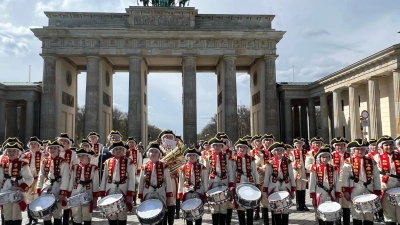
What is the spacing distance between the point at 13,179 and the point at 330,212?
762 cm

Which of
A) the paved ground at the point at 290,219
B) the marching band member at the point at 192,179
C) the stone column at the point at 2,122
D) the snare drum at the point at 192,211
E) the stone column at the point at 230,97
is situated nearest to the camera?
the snare drum at the point at 192,211

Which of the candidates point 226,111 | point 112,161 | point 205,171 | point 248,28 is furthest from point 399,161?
point 248,28

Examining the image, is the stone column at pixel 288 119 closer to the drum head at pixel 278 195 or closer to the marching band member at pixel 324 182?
the marching band member at pixel 324 182

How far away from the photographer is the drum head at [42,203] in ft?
24.9

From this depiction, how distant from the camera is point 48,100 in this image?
39.6m

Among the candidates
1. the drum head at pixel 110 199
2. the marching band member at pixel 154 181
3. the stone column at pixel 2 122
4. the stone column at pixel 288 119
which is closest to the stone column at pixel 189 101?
the stone column at pixel 288 119

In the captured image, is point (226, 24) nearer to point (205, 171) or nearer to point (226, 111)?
point (226, 111)

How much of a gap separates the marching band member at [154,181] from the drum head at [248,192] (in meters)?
1.70

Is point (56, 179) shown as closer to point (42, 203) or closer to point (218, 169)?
point (42, 203)

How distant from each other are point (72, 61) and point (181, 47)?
15.4 m

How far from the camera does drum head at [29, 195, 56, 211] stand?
7599 millimetres

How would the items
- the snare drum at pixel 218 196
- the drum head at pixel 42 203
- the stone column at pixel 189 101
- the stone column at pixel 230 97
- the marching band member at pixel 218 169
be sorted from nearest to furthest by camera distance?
the drum head at pixel 42 203 → the snare drum at pixel 218 196 → the marching band member at pixel 218 169 → the stone column at pixel 189 101 → the stone column at pixel 230 97

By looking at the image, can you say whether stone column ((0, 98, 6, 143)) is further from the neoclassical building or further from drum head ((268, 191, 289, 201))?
drum head ((268, 191, 289, 201))

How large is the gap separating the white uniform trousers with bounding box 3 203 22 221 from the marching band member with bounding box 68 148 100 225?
4.48 feet
